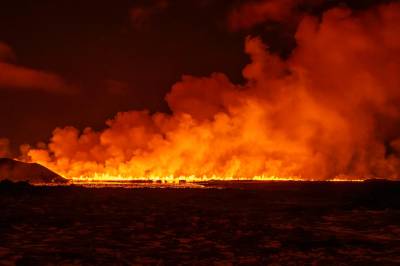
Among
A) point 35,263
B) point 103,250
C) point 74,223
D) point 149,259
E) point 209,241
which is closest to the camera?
point 35,263

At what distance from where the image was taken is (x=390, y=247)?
4925cm

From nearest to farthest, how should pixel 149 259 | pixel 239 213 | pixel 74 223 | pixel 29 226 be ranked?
pixel 149 259 < pixel 29 226 < pixel 74 223 < pixel 239 213

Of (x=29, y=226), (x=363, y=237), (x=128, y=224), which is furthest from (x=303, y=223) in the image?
(x=29, y=226)

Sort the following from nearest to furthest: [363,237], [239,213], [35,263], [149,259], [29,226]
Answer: [35,263]
[149,259]
[363,237]
[29,226]
[239,213]

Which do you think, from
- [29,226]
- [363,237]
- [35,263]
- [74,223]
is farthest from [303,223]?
[35,263]

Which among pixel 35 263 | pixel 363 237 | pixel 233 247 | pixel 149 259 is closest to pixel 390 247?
pixel 363 237

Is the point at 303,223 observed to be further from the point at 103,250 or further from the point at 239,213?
the point at 103,250

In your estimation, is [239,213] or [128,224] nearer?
[128,224]

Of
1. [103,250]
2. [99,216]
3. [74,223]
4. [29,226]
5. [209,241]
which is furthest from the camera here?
[99,216]

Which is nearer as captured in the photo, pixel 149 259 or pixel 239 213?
pixel 149 259

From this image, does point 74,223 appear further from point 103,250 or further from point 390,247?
point 390,247

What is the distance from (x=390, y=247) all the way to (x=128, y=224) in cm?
3352

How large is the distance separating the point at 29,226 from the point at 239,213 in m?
37.1

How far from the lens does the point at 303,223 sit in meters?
73.4
